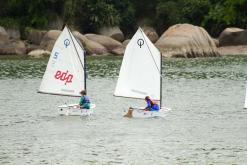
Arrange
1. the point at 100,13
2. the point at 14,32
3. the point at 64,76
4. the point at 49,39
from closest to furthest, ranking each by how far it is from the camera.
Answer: the point at 64,76
the point at 49,39
the point at 14,32
the point at 100,13

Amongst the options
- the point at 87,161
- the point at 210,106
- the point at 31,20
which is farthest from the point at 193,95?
the point at 31,20

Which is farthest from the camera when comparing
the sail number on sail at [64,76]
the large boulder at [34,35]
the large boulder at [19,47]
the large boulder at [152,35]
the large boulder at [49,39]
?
the large boulder at [152,35]

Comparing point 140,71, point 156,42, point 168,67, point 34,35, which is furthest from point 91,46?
point 140,71

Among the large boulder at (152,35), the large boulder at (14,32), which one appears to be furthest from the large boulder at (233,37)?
the large boulder at (14,32)

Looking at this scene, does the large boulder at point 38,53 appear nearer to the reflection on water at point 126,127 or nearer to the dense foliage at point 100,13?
the dense foliage at point 100,13

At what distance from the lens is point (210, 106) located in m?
56.0

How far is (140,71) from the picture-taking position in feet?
171

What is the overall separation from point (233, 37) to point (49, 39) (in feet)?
76.2

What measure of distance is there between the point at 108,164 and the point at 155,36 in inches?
3054

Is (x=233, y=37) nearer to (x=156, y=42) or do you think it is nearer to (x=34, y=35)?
(x=156, y=42)

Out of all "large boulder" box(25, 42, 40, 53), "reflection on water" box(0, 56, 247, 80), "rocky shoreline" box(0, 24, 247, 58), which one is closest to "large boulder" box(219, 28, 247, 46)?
"rocky shoreline" box(0, 24, 247, 58)

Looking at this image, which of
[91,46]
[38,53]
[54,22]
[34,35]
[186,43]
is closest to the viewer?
[186,43]

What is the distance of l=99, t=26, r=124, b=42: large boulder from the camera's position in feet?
375

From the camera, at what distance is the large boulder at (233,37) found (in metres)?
108
